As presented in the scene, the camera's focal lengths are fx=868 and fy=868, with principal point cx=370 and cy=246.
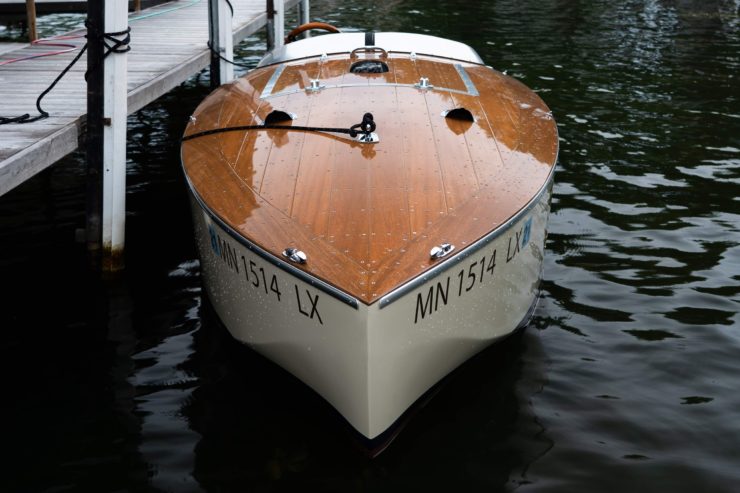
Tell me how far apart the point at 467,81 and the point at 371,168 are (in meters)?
2.39

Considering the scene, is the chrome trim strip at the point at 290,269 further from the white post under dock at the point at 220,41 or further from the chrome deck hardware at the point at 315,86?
the white post under dock at the point at 220,41

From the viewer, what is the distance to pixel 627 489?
168 inches

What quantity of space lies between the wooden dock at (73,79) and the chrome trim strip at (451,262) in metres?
2.83

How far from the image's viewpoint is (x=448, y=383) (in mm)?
5035

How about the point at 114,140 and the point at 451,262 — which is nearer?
the point at 451,262

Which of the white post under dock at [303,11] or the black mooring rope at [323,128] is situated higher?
the white post under dock at [303,11]

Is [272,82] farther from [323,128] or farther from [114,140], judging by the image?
[323,128]

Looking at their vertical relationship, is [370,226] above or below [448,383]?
above

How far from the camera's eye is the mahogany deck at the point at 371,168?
14.6ft

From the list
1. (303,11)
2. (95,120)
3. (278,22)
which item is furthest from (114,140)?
(303,11)

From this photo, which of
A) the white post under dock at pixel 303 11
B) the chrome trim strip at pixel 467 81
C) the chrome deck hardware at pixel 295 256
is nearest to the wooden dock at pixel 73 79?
the chrome deck hardware at pixel 295 256

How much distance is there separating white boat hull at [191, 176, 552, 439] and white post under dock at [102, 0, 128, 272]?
1780mm

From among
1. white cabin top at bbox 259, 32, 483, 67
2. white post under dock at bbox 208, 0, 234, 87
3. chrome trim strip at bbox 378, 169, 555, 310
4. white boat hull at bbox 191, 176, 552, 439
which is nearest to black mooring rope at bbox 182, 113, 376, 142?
white boat hull at bbox 191, 176, 552, 439

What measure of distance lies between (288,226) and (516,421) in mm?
1682
